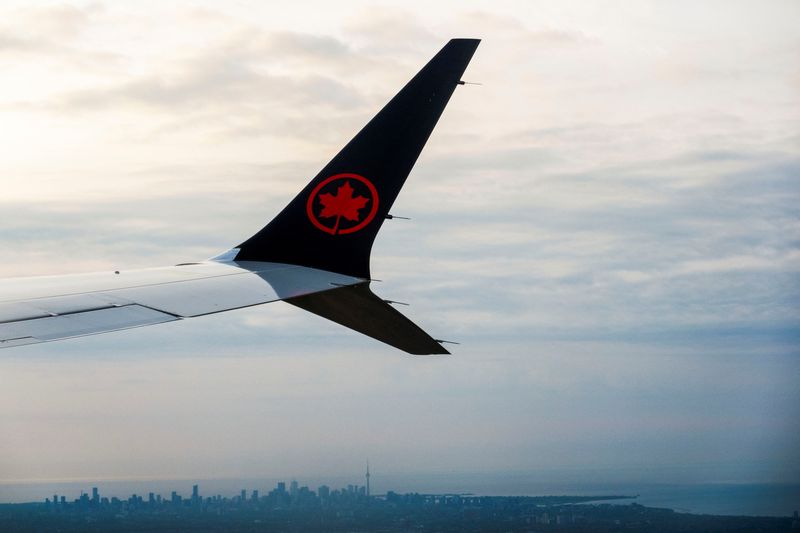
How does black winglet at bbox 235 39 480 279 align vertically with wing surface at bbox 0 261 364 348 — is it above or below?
above

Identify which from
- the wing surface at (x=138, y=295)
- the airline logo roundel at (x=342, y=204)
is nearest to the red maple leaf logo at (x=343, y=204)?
the airline logo roundel at (x=342, y=204)

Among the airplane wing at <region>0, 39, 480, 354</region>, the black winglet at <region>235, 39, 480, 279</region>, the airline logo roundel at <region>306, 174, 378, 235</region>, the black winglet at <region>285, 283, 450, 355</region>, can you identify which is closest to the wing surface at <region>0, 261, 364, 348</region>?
the airplane wing at <region>0, 39, 480, 354</region>

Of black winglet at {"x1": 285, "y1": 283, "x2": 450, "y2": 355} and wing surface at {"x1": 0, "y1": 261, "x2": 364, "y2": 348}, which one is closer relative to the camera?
wing surface at {"x1": 0, "y1": 261, "x2": 364, "y2": 348}

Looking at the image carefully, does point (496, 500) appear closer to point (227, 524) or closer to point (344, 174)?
point (227, 524)

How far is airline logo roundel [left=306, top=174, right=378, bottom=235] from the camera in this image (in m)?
19.6

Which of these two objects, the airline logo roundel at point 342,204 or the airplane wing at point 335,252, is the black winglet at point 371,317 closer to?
the airplane wing at point 335,252

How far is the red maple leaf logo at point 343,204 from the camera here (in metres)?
19.7

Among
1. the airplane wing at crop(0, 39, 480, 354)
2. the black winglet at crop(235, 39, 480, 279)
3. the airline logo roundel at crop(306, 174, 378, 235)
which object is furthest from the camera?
the airline logo roundel at crop(306, 174, 378, 235)

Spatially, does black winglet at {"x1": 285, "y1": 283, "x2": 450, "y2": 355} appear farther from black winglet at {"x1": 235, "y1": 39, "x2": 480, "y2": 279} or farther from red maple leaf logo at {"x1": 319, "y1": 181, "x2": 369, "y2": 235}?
red maple leaf logo at {"x1": 319, "y1": 181, "x2": 369, "y2": 235}

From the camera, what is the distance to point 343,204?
64.9 feet

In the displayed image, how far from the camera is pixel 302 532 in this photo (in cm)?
3997

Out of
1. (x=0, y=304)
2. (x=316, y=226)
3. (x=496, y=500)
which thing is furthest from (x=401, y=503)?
(x=0, y=304)

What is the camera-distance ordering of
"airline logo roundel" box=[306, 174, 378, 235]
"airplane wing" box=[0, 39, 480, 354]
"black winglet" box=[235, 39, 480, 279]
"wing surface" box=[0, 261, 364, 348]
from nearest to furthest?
"wing surface" box=[0, 261, 364, 348]
"airplane wing" box=[0, 39, 480, 354]
"black winglet" box=[235, 39, 480, 279]
"airline logo roundel" box=[306, 174, 378, 235]

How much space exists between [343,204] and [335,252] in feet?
3.14
